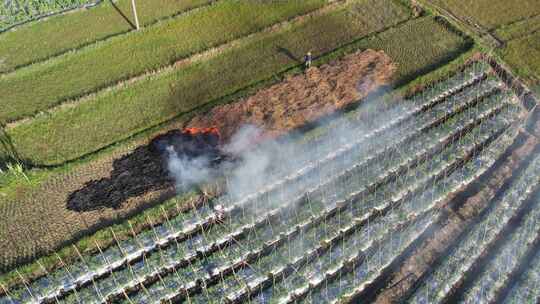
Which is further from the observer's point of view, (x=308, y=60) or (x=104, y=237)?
(x=308, y=60)

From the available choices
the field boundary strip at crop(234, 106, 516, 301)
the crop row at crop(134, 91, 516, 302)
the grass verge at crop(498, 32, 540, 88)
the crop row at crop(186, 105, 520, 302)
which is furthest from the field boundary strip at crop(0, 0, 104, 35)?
the grass verge at crop(498, 32, 540, 88)

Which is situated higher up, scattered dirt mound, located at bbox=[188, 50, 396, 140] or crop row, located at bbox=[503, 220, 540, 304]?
scattered dirt mound, located at bbox=[188, 50, 396, 140]

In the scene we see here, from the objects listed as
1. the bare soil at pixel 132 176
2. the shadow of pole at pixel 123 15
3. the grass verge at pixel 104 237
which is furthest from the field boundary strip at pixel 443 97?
the shadow of pole at pixel 123 15

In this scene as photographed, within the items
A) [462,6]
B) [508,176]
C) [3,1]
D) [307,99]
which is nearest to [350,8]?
[462,6]

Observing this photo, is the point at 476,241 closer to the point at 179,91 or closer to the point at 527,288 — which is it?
the point at 527,288

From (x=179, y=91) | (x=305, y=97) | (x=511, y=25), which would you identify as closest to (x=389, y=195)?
(x=305, y=97)

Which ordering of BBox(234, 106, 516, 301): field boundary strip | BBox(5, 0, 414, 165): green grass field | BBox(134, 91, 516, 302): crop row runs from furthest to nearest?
BBox(5, 0, 414, 165): green grass field < BBox(234, 106, 516, 301): field boundary strip < BBox(134, 91, 516, 302): crop row

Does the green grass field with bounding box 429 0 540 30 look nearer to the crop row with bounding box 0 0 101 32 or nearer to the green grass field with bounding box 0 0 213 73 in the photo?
the green grass field with bounding box 0 0 213 73
